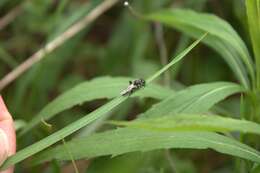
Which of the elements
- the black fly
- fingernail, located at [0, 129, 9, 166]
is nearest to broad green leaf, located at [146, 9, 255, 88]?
the black fly

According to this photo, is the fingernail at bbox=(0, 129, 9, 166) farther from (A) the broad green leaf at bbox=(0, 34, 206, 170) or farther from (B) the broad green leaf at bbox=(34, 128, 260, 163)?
(B) the broad green leaf at bbox=(34, 128, 260, 163)

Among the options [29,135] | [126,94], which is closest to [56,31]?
[29,135]

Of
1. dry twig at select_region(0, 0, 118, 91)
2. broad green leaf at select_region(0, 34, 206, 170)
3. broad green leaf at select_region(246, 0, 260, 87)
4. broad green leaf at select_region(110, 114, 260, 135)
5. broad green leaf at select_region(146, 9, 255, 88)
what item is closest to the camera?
broad green leaf at select_region(110, 114, 260, 135)

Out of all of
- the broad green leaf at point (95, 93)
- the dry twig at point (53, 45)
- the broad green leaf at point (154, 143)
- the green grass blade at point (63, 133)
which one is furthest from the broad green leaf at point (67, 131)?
the dry twig at point (53, 45)

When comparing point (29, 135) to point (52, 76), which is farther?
point (52, 76)

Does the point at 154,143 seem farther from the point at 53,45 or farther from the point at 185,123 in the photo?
the point at 53,45

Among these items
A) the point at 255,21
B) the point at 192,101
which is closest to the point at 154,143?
the point at 192,101

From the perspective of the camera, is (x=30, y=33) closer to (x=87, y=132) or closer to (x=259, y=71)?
(x=87, y=132)
